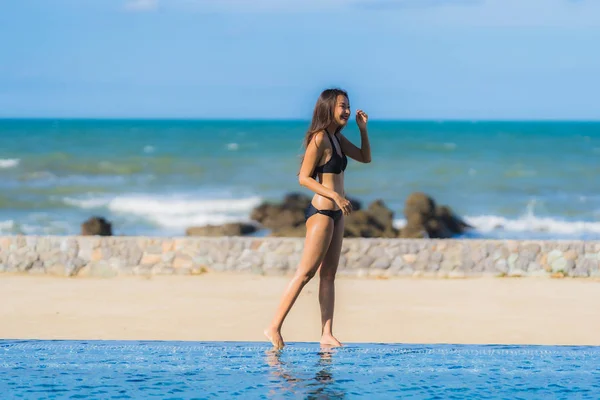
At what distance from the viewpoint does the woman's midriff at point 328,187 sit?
670 centimetres

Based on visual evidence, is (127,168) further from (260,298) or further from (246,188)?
(260,298)

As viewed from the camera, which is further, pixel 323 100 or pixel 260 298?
pixel 260 298

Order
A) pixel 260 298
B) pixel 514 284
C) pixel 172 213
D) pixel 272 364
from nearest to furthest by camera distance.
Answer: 1. pixel 272 364
2. pixel 260 298
3. pixel 514 284
4. pixel 172 213

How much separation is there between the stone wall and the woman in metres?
4.66

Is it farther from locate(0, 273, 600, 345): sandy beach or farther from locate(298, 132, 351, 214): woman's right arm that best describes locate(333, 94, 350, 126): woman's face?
locate(0, 273, 600, 345): sandy beach

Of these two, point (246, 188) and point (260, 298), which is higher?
point (246, 188)

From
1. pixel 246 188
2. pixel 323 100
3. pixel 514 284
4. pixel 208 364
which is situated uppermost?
pixel 246 188

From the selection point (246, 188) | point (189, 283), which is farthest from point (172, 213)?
point (189, 283)

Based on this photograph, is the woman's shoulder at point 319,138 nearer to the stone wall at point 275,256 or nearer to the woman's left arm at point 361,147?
the woman's left arm at point 361,147

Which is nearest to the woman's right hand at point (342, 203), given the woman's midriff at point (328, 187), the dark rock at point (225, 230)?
the woman's midriff at point (328, 187)

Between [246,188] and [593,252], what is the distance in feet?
94.0

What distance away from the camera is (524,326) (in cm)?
872

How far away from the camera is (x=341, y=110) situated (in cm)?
672

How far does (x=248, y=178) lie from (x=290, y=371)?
36.7 meters
